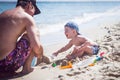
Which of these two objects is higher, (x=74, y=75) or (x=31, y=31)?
(x=31, y=31)

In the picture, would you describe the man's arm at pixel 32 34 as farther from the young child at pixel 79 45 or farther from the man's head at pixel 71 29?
the man's head at pixel 71 29

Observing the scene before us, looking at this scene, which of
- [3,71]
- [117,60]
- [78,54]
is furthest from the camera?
[78,54]

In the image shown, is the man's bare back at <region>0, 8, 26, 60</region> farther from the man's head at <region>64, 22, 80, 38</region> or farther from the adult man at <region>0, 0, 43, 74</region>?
the man's head at <region>64, 22, 80, 38</region>

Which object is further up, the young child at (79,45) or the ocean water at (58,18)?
the young child at (79,45)

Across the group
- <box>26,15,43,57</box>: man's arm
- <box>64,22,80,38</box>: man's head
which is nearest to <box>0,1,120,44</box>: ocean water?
<box>64,22,80,38</box>: man's head

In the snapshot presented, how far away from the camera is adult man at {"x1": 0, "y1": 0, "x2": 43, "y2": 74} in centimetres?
308

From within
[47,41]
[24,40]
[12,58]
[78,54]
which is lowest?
[47,41]

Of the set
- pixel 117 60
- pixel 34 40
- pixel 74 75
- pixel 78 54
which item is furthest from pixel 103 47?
pixel 34 40

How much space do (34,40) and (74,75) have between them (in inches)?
30.0

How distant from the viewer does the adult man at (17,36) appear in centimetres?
308

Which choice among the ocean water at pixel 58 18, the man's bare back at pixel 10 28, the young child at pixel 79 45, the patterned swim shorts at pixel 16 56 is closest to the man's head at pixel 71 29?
the young child at pixel 79 45

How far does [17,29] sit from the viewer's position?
3102 millimetres

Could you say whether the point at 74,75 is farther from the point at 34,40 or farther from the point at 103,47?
the point at 103,47

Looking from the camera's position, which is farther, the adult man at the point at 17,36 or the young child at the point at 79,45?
the young child at the point at 79,45
